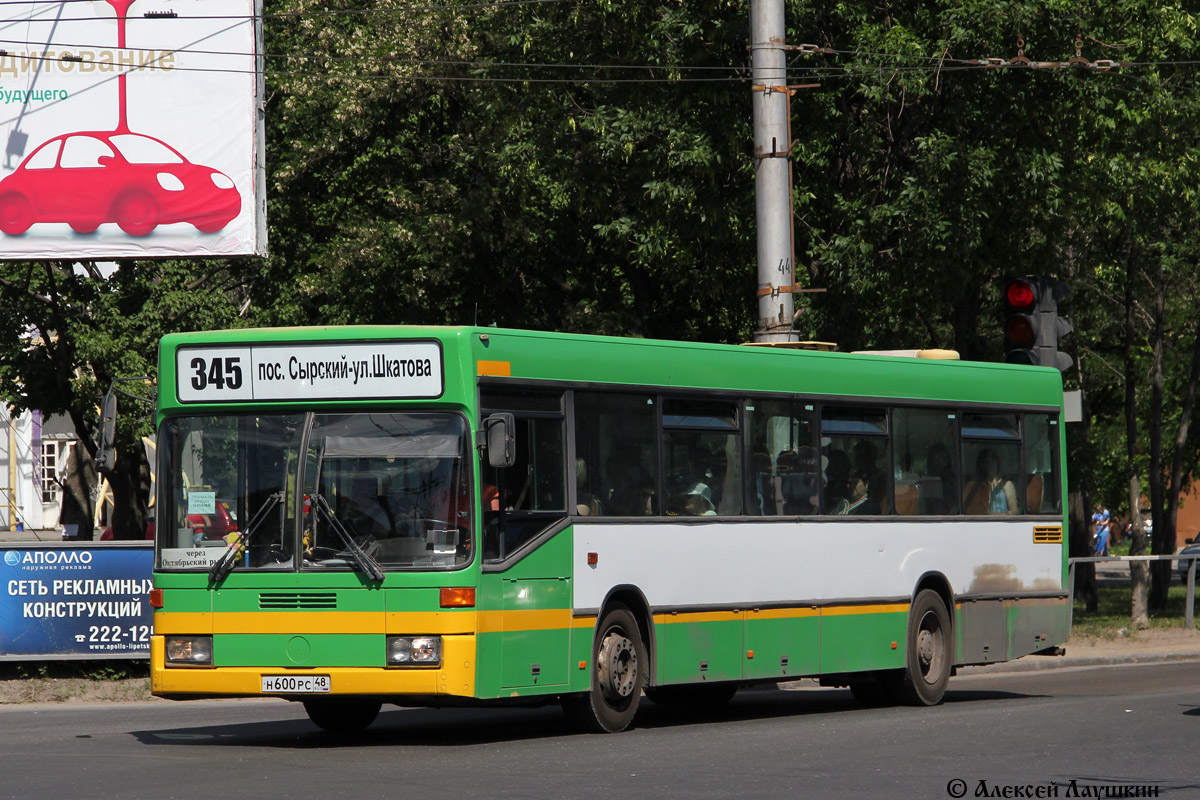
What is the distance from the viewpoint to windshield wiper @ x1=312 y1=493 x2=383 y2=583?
11.5m

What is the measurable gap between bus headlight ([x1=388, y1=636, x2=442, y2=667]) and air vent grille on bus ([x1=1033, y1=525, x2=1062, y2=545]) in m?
7.42

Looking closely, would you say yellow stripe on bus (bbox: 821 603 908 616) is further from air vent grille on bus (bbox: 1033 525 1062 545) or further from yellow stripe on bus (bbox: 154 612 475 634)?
yellow stripe on bus (bbox: 154 612 475 634)

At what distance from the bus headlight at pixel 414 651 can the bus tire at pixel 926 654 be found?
5.44m

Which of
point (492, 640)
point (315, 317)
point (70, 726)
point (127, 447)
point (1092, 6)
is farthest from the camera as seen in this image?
point (315, 317)

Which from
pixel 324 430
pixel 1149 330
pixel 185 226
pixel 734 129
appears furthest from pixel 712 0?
pixel 1149 330

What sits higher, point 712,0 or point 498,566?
point 712,0

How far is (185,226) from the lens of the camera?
23312mm

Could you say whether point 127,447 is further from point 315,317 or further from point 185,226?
point 185,226

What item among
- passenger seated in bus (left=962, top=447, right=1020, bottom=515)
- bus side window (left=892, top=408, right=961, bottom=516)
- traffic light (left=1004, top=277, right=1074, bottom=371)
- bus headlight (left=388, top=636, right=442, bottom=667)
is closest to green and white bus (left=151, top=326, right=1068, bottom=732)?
bus headlight (left=388, top=636, right=442, bottom=667)

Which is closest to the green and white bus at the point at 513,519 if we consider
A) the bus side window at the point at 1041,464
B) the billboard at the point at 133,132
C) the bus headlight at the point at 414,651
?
the bus headlight at the point at 414,651

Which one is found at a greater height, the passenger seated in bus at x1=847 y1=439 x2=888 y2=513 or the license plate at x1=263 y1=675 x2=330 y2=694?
the passenger seated in bus at x1=847 y1=439 x2=888 y2=513

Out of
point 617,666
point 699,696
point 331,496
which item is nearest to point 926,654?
point 699,696

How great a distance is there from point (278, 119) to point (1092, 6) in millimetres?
16509

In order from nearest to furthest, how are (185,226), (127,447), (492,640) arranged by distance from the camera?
(492,640) < (185,226) < (127,447)
